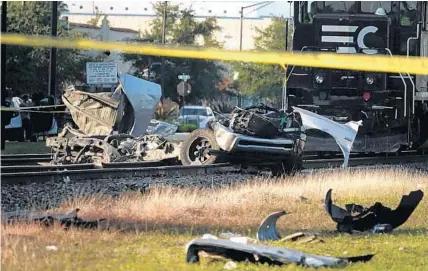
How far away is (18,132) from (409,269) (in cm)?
1785

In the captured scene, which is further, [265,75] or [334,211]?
[265,75]

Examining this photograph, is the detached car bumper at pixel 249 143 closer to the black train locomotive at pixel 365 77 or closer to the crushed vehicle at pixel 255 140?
the crushed vehicle at pixel 255 140

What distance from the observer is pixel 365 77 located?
48.6 feet

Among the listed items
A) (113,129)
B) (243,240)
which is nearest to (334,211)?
(243,240)

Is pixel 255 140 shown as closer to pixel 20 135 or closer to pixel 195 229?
pixel 195 229

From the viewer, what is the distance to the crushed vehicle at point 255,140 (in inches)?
451

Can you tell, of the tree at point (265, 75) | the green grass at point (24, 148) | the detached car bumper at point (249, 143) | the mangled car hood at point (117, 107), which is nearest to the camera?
the detached car bumper at point (249, 143)

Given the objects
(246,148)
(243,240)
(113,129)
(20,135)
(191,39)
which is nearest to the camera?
(243,240)

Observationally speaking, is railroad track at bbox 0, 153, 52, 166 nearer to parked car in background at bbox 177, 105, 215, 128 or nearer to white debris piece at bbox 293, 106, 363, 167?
white debris piece at bbox 293, 106, 363, 167

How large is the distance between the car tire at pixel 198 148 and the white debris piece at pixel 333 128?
5.99ft

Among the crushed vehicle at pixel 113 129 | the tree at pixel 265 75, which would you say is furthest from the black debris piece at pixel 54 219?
the tree at pixel 265 75

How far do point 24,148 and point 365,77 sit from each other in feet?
30.7

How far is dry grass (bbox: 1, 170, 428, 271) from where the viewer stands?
17.3 feet

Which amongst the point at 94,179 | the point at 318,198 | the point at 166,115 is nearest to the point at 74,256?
the point at 318,198
